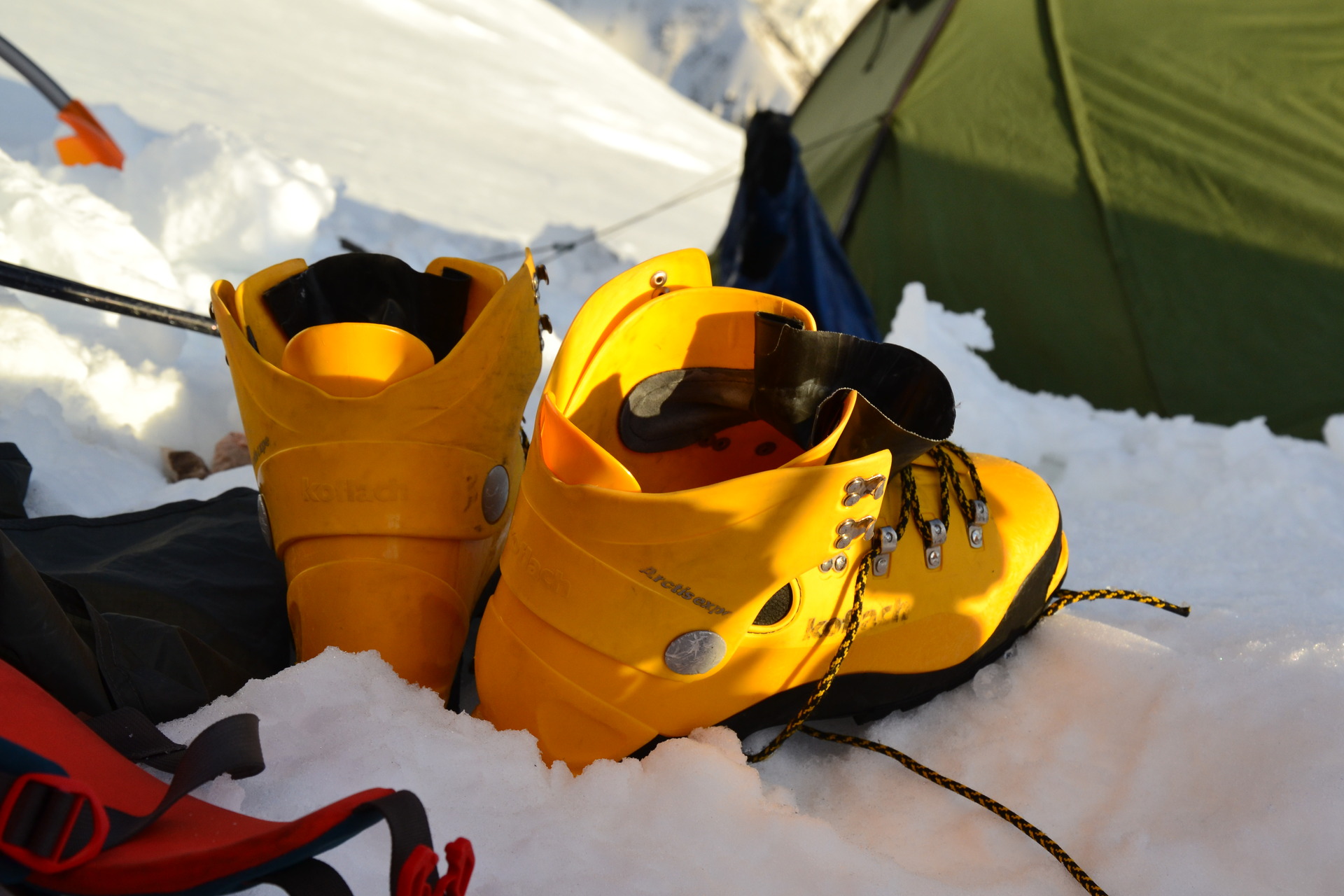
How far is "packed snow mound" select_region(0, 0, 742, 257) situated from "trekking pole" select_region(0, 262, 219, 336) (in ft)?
3.30

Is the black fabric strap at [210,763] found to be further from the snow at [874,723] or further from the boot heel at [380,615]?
the boot heel at [380,615]

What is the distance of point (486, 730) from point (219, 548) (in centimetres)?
48

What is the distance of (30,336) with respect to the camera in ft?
4.64

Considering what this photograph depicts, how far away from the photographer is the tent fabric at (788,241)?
200cm

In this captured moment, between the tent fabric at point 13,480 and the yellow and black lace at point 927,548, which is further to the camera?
the tent fabric at point 13,480

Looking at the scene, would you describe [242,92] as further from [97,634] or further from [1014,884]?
[1014,884]

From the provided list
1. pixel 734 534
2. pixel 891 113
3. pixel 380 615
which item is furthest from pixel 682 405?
pixel 891 113

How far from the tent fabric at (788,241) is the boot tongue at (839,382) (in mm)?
1205

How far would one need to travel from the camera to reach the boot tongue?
0.74 m

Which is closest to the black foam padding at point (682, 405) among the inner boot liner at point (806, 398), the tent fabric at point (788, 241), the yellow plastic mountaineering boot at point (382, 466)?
the inner boot liner at point (806, 398)

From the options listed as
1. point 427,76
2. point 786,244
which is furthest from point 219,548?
point 427,76

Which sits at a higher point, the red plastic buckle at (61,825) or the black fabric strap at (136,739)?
the red plastic buckle at (61,825)

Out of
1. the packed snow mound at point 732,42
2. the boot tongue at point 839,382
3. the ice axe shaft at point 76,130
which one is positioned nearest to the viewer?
the boot tongue at point 839,382

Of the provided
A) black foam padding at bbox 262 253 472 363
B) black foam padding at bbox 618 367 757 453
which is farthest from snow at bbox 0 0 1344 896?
black foam padding at bbox 262 253 472 363
